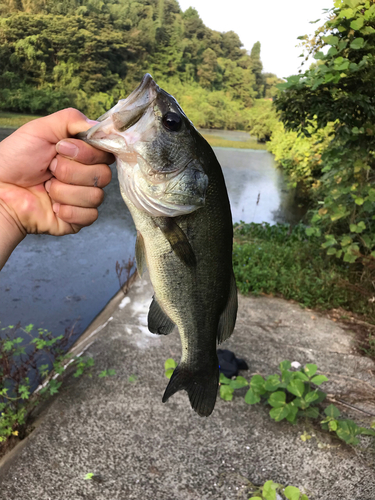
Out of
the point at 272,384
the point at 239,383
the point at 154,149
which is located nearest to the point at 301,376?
the point at 272,384

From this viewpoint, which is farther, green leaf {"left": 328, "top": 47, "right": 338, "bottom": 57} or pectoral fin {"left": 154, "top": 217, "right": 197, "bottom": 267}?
green leaf {"left": 328, "top": 47, "right": 338, "bottom": 57}

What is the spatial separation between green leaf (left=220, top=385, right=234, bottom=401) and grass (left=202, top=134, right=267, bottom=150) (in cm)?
1340

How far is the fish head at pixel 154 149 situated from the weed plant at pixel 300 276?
3333 millimetres

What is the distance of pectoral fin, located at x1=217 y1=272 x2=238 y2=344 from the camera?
3.71ft

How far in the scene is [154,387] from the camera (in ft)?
9.05

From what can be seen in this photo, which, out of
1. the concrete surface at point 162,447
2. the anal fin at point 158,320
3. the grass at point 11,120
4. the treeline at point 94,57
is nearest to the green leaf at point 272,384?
the concrete surface at point 162,447

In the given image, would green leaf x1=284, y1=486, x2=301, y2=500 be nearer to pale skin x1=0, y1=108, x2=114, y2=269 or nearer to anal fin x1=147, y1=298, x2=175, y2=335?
anal fin x1=147, y1=298, x2=175, y2=335

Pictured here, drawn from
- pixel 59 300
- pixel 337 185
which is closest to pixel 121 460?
pixel 59 300

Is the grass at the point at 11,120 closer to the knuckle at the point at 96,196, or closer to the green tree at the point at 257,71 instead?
the knuckle at the point at 96,196

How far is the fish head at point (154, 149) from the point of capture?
87 centimetres

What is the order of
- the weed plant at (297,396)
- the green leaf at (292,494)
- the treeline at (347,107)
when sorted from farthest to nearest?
the treeline at (347,107) < the weed plant at (297,396) < the green leaf at (292,494)

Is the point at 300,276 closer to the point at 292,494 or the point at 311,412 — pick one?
the point at 311,412

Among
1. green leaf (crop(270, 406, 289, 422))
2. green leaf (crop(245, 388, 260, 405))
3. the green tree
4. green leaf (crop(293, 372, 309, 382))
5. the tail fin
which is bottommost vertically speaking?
green leaf (crop(270, 406, 289, 422))

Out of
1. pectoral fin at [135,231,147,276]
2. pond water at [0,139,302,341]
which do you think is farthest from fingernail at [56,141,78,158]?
pond water at [0,139,302,341]
